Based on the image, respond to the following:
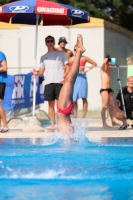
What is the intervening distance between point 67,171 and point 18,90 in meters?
8.33

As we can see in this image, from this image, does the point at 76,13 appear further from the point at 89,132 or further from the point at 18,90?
the point at 18,90

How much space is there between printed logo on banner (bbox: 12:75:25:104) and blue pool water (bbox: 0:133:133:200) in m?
5.32

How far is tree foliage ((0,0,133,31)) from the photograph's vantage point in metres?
27.9

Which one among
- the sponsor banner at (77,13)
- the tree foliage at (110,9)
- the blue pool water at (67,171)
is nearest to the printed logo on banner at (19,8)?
the sponsor banner at (77,13)

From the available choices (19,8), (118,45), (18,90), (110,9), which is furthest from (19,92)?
(110,9)

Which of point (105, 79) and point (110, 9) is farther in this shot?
point (110, 9)

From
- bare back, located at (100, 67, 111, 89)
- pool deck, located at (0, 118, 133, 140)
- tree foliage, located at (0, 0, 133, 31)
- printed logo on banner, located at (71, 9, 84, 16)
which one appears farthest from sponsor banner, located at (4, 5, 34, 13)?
tree foliage, located at (0, 0, 133, 31)

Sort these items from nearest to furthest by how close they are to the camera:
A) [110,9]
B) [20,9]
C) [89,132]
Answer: [89,132] < [20,9] < [110,9]

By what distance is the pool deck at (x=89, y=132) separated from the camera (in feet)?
34.3

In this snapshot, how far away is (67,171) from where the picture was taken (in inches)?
225

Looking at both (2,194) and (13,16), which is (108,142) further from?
(13,16)

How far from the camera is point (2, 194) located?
4910mm

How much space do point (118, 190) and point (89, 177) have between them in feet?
1.79

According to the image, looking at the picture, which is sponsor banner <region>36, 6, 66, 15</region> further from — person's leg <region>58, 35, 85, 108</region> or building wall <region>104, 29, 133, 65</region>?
building wall <region>104, 29, 133, 65</region>
